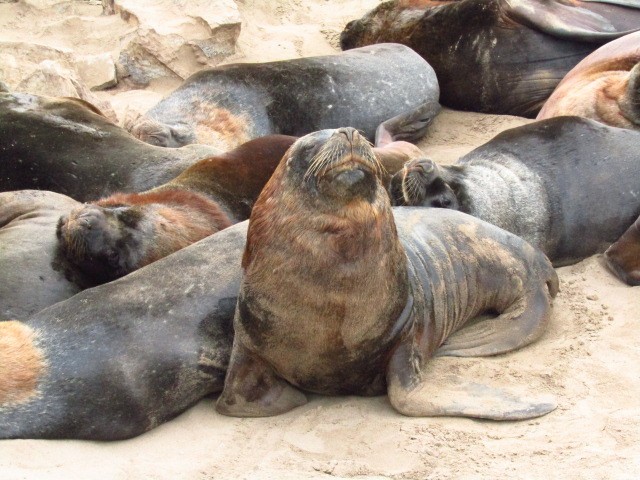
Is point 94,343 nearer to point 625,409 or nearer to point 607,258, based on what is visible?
point 625,409

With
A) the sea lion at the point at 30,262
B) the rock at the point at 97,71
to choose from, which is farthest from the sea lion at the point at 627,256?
the rock at the point at 97,71

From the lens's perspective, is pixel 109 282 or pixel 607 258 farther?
pixel 607 258

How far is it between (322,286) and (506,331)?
1.15 m

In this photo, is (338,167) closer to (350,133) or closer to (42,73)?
(350,133)

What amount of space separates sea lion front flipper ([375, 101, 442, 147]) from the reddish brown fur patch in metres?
3.49

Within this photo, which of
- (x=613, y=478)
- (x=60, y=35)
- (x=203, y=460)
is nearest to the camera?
(x=613, y=478)

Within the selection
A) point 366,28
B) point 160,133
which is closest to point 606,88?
point 366,28

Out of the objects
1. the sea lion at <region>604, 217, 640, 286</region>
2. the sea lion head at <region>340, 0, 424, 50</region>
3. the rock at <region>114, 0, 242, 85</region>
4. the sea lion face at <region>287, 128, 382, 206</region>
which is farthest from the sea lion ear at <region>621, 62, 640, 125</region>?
the rock at <region>114, 0, 242, 85</region>

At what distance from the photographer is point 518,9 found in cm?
787

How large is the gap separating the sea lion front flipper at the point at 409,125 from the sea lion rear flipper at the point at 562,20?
0.92m

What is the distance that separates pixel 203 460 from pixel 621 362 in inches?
70.3

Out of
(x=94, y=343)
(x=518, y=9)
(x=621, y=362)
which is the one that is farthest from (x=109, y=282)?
(x=518, y=9)

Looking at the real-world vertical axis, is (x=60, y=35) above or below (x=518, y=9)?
below

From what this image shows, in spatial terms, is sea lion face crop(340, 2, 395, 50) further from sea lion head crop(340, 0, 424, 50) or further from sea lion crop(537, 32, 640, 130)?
sea lion crop(537, 32, 640, 130)
